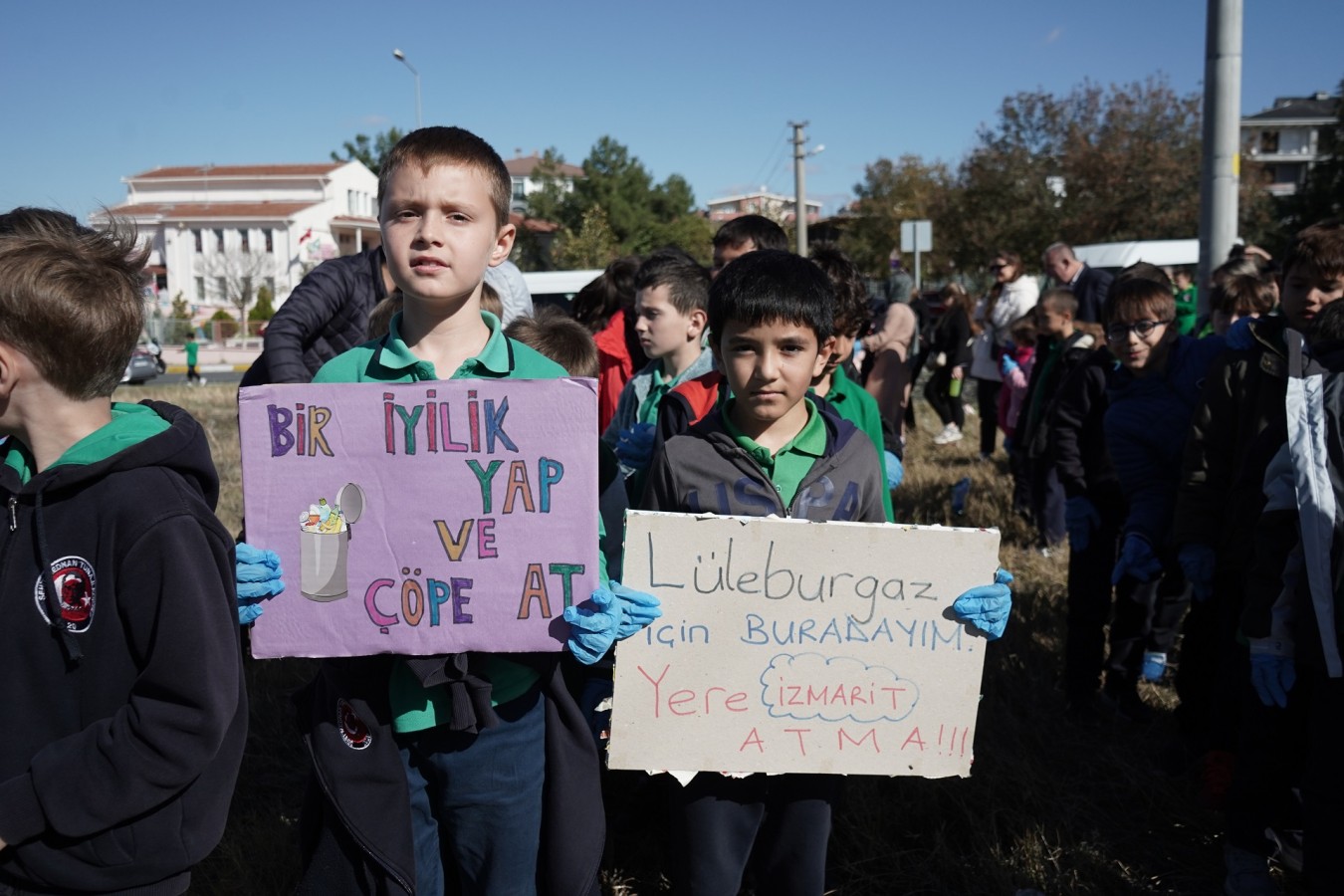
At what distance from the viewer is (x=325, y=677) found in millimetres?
2084

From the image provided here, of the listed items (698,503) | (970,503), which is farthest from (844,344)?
(970,503)

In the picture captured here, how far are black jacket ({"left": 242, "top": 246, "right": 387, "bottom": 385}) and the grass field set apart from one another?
1461mm

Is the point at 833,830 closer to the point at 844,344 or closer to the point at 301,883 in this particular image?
the point at 844,344

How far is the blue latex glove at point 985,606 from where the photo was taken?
2107 millimetres

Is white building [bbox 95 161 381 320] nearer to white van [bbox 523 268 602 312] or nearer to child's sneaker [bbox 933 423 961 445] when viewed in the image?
white van [bbox 523 268 602 312]

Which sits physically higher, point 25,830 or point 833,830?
point 25,830

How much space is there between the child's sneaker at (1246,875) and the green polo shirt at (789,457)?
5.67 feet

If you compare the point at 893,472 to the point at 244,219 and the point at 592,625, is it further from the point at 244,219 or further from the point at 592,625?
the point at 244,219

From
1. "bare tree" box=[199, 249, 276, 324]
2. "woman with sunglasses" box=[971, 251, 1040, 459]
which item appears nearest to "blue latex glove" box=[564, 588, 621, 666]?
"woman with sunglasses" box=[971, 251, 1040, 459]

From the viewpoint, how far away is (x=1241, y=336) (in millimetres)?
3213

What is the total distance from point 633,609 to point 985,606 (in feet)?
2.37

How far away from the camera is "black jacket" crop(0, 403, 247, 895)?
150 cm

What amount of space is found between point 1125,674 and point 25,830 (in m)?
3.96

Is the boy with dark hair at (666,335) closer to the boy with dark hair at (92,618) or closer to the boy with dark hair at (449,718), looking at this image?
the boy with dark hair at (449,718)
